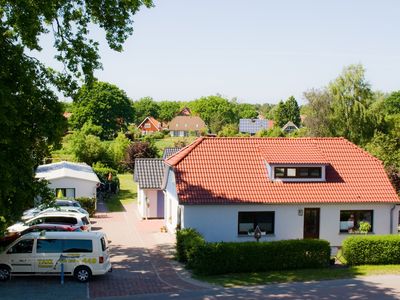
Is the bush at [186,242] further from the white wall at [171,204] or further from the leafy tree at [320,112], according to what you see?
the leafy tree at [320,112]

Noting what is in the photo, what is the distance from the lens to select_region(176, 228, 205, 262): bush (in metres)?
23.4

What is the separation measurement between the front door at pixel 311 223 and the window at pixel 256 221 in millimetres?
1860

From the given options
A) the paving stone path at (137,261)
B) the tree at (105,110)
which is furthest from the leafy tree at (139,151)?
the tree at (105,110)

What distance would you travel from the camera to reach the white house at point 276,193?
27234 millimetres

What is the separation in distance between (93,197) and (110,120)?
200 ft

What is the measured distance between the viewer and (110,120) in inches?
3883

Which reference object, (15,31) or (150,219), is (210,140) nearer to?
(150,219)

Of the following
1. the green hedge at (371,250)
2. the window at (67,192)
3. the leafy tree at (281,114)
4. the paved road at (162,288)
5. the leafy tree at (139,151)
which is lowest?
the paved road at (162,288)

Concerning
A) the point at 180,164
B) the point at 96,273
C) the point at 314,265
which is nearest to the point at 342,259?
the point at 314,265

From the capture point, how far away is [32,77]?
18.7 metres

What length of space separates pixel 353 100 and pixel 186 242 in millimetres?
43357

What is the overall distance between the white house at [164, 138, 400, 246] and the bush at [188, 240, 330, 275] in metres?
3.89

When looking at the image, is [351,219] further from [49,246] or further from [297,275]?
[49,246]

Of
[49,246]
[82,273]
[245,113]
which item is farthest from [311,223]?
[245,113]
